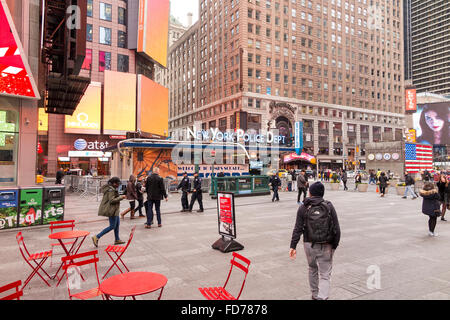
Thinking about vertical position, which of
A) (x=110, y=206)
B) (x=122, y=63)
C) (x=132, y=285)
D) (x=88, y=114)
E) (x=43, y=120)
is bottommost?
(x=132, y=285)

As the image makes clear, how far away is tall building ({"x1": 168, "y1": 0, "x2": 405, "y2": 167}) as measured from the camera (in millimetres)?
60250

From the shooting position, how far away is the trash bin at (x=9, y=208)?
9.63 meters

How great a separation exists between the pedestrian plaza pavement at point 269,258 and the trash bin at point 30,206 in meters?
0.39

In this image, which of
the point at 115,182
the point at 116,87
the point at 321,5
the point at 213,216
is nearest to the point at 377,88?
the point at 321,5

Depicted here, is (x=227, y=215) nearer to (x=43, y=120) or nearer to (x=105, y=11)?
(x=43, y=120)

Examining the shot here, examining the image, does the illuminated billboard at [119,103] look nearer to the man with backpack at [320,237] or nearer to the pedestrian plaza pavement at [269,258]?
the pedestrian plaza pavement at [269,258]

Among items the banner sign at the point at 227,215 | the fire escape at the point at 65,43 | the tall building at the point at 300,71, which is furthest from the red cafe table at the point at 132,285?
the tall building at the point at 300,71

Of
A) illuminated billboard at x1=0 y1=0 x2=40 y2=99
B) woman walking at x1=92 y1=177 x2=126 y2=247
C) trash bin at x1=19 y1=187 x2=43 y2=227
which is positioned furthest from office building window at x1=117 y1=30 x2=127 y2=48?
woman walking at x1=92 y1=177 x2=126 y2=247

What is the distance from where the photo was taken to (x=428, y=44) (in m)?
141

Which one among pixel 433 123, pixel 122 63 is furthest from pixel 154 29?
pixel 433 123

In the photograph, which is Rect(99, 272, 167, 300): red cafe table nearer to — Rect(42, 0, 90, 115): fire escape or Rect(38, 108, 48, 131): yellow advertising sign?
Rect(42, 0, 90, 115): fire escape

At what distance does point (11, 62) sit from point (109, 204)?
24.1ft

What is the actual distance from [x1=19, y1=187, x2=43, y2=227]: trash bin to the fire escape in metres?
5.91

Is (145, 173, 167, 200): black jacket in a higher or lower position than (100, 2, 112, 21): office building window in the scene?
lower
